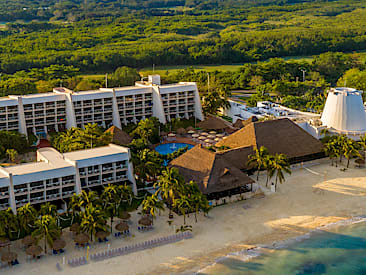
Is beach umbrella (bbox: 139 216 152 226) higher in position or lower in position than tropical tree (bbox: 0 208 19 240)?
lower

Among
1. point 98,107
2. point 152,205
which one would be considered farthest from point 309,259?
point 98,107

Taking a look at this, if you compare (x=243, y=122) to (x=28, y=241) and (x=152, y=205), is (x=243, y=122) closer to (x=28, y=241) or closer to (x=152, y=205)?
(x=152, y=205)

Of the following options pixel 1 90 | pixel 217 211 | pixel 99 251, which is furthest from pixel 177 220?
pixel 1 90

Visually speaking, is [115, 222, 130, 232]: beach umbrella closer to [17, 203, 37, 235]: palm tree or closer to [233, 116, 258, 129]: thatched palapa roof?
[17, 203, 37, 235]: palm tree

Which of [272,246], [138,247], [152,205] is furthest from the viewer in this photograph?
[152,205]

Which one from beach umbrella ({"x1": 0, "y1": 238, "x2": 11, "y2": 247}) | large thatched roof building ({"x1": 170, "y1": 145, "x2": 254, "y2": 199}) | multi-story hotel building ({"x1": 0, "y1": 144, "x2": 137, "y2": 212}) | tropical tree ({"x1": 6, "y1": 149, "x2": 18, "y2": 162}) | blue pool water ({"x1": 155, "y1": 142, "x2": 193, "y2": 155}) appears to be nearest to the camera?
beach umbrella ({"x1": 0, "y1": 238, "x2": 11, "y2": 247})

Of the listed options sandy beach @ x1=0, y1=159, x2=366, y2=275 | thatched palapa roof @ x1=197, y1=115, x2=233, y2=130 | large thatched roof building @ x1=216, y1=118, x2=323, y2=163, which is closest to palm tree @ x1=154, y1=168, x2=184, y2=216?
sandy beach @ x1=0, y1=159, x2=366, y2=275

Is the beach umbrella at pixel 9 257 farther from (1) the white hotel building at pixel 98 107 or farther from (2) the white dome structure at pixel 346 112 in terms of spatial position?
(2) the white dome structure at pixel 346 112

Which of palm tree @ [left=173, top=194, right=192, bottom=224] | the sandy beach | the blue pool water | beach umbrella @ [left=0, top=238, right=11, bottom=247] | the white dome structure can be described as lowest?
the sandy beach
